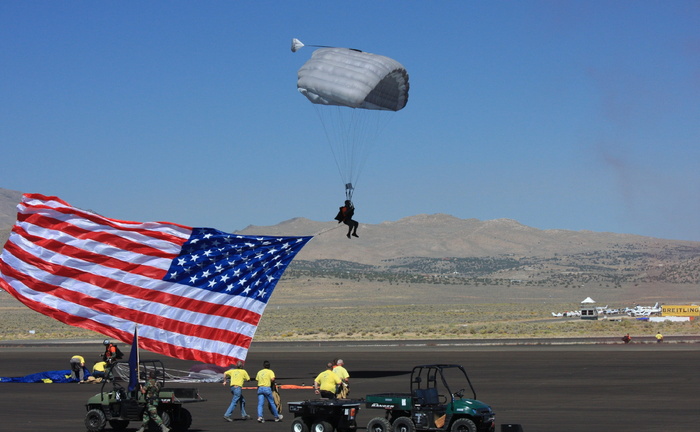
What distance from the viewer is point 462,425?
19.7m

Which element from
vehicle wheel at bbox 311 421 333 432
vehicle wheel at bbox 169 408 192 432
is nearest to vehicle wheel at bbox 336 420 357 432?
vehicle wheel at bbox 311 421 333 432

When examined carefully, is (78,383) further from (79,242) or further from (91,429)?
(91,429)

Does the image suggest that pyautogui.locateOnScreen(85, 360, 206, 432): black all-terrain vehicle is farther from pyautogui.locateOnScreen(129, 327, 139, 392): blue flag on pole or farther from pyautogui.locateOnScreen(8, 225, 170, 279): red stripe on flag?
pyautogui.locateOnScreen(8, 225, 170, 279): red stripe on flag

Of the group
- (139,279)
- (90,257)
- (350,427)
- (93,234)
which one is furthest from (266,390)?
(93,234)

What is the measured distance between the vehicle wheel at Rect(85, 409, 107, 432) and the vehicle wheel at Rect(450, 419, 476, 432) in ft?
26.7

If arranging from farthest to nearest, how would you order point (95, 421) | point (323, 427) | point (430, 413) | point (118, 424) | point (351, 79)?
point (351, 79), point (118, 424), point (95, 421), point (323, 427), point (430, 413)

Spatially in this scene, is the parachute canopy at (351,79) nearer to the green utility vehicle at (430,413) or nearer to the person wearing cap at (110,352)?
the person wearing cap at (110,352)

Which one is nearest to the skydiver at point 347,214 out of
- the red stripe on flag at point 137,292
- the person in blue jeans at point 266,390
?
the red stripe on flag at point 137,292

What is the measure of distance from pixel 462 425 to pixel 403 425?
1334 mm

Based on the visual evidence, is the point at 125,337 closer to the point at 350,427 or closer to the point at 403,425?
the point at 350,427

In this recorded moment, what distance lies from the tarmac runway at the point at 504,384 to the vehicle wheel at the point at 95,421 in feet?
2.86

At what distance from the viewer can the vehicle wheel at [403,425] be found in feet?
66.1

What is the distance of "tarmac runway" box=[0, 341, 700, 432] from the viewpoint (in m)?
23.4

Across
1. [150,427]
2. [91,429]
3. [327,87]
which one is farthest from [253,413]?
[327,87]
